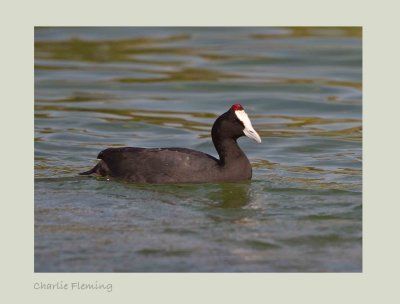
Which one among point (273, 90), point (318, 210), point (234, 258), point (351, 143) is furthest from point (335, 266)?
point (273, 90)

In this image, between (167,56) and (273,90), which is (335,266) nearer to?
(273,90)

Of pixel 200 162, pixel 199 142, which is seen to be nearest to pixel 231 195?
pixel 200 162

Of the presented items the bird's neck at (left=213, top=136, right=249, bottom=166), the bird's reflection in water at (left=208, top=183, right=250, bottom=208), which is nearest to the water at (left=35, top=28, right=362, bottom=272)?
the bird's reflection in water at (left=208, top=183, right=250, bottom=208)

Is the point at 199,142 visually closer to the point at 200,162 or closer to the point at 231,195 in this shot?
the point at 200,162

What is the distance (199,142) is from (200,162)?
3150mm

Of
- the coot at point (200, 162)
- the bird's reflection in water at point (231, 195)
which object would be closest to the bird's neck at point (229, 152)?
the coot at point (200, 162)

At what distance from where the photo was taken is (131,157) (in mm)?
10109

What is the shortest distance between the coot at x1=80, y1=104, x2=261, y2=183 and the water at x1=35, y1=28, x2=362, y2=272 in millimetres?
137

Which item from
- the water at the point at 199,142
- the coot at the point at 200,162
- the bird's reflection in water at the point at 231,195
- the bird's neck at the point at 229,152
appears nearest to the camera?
the water at the point at 199,142

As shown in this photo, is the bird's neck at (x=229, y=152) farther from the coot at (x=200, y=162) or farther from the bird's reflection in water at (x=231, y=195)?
the bird's reflection in water at (x=231, y=195)

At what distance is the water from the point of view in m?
7.79

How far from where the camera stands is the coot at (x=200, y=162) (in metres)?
9.81

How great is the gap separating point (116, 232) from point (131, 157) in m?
2.01

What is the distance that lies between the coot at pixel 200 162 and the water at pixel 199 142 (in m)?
0.14
